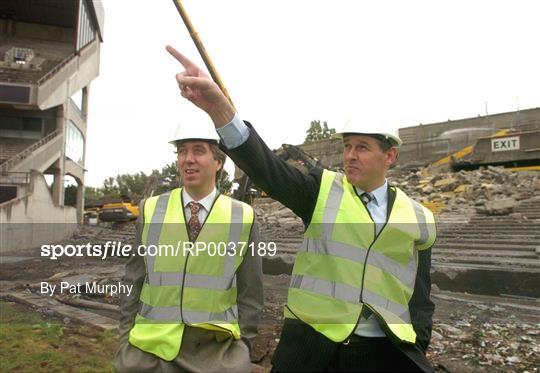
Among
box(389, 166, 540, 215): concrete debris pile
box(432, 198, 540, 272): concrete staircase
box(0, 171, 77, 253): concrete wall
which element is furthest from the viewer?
box(0, 171, 77, 253): concrete wall

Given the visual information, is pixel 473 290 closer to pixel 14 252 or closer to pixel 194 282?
pixel 194 282

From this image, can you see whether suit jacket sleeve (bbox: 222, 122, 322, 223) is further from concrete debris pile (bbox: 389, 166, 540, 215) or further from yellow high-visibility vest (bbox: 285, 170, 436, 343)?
concrete debris pile (bbox: 389, 166, 540, 215)

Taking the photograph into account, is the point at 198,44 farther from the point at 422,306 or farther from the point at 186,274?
the point at 422,306

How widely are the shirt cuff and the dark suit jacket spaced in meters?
0.02

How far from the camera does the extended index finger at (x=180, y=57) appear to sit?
1544 millimetres

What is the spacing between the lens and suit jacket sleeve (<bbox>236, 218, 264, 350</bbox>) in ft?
7.08

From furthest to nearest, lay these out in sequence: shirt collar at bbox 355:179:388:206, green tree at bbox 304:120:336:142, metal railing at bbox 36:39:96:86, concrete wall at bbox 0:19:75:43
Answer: green tree at bbox 304:120:336:142
concrete wall at bbox 0:19:75:43
metal railing at bbox 36:39:96:86
shirt collar at bbox 355:179:388:206

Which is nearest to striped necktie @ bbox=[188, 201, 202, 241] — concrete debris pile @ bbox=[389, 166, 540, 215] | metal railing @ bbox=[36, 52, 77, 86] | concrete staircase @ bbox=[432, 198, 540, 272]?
concrete staircase @ bbox=[432, 198, 540, 272]

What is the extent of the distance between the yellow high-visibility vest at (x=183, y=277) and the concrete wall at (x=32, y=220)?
614 inches

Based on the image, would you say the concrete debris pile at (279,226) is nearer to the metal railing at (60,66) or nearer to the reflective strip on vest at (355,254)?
the reflective strip on vest at (355,254)

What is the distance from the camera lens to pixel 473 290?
7805 mm

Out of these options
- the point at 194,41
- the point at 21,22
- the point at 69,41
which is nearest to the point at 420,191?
the point at 194,41

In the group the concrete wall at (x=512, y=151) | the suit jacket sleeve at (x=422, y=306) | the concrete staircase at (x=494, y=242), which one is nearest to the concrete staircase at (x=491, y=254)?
the concrete staircase at (x=494, y=242)

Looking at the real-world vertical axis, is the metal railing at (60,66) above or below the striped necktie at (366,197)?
above
